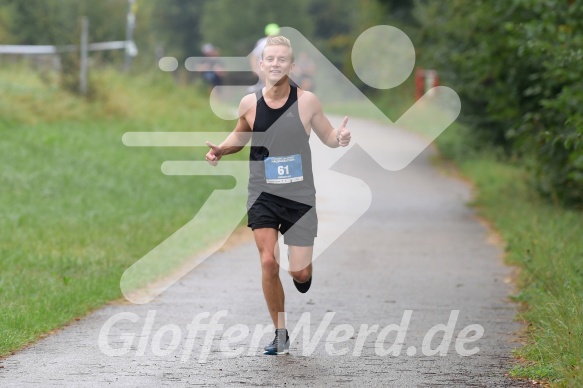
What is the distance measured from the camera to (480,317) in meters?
8.97

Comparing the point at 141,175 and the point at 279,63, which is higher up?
the point at 279,63

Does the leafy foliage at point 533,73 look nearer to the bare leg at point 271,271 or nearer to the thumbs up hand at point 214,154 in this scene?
the bare leg at point 271,271

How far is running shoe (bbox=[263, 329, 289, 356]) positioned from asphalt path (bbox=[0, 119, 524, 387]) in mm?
59

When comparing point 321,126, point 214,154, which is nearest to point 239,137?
Answer: point 214,154

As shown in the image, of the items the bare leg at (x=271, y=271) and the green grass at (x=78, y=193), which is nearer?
the bare leg at (x=271, y=271)

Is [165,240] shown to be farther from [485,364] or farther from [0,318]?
[485,364]

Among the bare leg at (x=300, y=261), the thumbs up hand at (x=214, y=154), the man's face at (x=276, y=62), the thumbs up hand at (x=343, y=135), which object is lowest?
the bare leg at (x=300, y=261)

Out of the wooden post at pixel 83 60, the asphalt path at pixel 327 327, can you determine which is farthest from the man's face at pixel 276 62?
the wooden post at pixel 83 60

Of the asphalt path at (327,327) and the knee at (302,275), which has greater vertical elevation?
Answer: the knee at (302,275)

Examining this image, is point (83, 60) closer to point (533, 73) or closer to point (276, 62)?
point (533, 73)

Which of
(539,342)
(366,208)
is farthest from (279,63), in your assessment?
(366,208)

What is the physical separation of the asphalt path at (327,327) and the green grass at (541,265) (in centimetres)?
19

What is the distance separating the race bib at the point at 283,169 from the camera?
7395 mm

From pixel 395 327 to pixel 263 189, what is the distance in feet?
5.38
